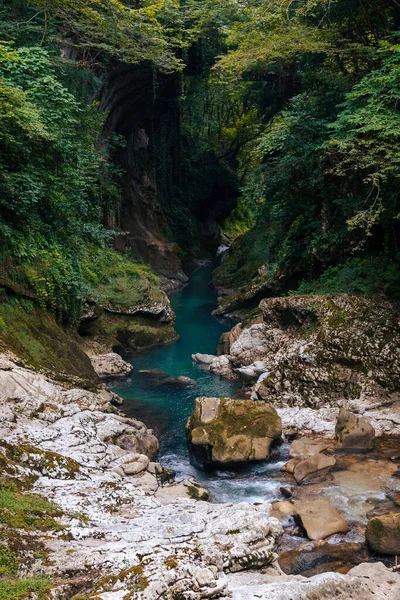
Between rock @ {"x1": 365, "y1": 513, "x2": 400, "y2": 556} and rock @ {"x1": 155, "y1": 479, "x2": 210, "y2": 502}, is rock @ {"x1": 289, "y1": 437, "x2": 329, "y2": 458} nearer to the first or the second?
rock @ {"x1": 155, "y1": 479, "x2": 210, "y2": 502}

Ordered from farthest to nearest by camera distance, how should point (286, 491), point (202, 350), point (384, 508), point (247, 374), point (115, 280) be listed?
point (115, 280)
point (202, 350)
point (247, 374)
point (286, 491)
point (384, 508)

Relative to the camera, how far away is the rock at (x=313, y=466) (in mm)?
8898

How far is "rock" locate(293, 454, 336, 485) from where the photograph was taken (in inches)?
350

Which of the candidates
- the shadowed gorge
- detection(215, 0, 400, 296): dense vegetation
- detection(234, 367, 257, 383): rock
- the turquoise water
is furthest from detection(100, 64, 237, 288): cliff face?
detection(234, 367, 257, 383): rock

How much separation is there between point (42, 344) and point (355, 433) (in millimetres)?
6371

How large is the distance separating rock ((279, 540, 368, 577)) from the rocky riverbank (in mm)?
825

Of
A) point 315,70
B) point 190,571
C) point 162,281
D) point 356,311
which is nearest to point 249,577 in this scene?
point 190,571

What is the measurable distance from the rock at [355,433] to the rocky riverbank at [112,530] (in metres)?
3.37

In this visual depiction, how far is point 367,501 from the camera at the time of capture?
7.93m

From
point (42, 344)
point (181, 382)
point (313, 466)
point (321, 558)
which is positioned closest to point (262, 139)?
point (181, 382)

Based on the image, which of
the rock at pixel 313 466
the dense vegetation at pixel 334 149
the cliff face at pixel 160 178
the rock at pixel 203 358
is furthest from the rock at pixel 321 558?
the cliff face at pixel 160 178

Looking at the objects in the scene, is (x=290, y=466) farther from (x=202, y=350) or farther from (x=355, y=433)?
(x=202, y=350)

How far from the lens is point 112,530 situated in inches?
202

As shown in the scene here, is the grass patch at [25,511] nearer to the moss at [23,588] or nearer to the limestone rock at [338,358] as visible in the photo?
the moss at [23,588]
